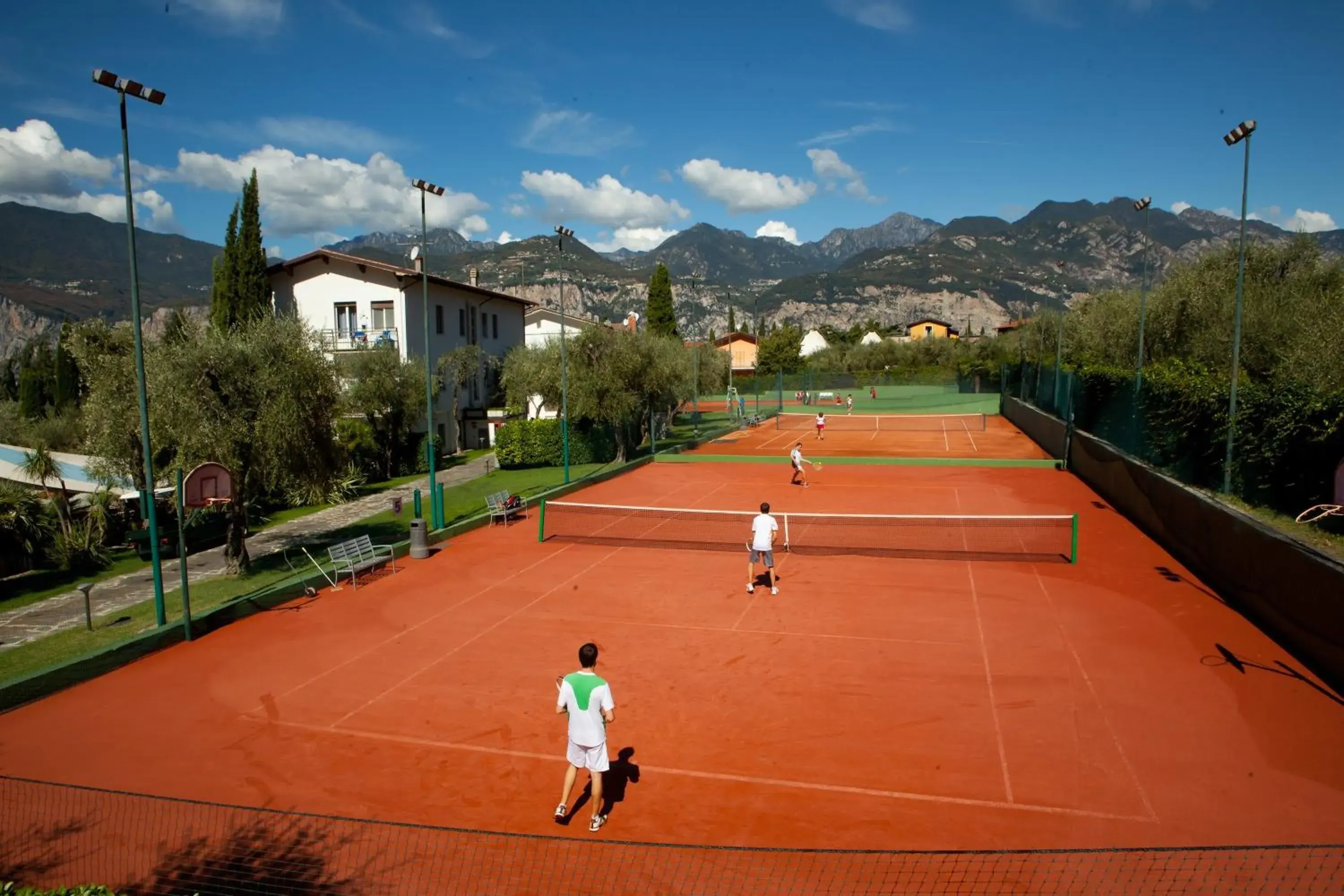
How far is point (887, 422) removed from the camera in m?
52.9

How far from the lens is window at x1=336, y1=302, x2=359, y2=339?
3953 cm

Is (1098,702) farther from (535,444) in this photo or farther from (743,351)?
(743,351)

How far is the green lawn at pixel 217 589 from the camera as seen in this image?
12539 mm

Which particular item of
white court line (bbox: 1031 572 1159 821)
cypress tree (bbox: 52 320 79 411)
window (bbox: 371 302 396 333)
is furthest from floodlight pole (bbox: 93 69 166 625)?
cypress tree (bbox: 52 320 79 411)

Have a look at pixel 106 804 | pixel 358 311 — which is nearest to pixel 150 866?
pixel 106 804

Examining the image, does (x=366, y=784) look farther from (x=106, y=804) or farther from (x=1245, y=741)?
(x=1245, y=741)

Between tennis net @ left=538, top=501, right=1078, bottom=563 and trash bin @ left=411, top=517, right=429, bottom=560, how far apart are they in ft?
9.40

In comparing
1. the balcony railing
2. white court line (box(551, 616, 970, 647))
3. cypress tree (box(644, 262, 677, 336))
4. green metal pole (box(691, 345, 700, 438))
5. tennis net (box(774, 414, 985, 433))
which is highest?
cypress tree (box(644, 262, 677, 336))

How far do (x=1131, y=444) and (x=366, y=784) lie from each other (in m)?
21.8

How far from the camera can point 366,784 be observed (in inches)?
321

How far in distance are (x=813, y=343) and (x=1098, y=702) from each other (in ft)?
421

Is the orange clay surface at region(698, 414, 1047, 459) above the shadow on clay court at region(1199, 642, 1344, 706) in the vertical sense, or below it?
above

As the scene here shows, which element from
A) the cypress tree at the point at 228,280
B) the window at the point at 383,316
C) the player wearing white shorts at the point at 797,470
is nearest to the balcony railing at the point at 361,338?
the window at the point at 383,316

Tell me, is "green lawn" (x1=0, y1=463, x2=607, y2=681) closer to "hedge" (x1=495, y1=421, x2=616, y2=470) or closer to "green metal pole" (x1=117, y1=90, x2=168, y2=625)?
"green metal pole" (x1=117, y1=90, x2=168, y2=625)
